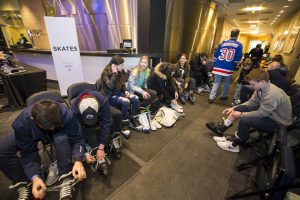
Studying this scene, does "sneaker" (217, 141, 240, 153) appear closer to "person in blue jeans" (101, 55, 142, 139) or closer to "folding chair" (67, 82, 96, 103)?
"person in blue jeans" (101, 55, 142, 139)

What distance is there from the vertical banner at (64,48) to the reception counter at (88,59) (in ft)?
2.18

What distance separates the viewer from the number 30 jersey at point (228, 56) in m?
3.34

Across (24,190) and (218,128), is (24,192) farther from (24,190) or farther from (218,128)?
(218,128)

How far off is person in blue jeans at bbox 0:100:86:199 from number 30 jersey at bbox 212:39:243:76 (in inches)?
135

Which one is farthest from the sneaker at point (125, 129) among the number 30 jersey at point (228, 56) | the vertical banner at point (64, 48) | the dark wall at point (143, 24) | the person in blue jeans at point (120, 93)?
the number 30 jersey at point (228, 56)

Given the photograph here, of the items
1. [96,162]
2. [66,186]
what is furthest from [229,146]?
[66,186]

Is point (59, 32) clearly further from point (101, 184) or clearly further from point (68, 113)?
point (101, 184)

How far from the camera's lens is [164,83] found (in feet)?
9.83

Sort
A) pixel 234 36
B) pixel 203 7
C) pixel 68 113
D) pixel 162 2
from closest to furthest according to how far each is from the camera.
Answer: pixel 68 113 → pixel 234 36 → pixel 162 2 → pixel 203 7

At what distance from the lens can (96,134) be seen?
63.7 inches

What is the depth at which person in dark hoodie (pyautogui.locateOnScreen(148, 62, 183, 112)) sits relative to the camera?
2885 mm

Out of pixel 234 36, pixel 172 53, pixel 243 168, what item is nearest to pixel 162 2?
pixel 172 53

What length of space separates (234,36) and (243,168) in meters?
→ 2.88

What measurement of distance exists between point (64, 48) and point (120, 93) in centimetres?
160
